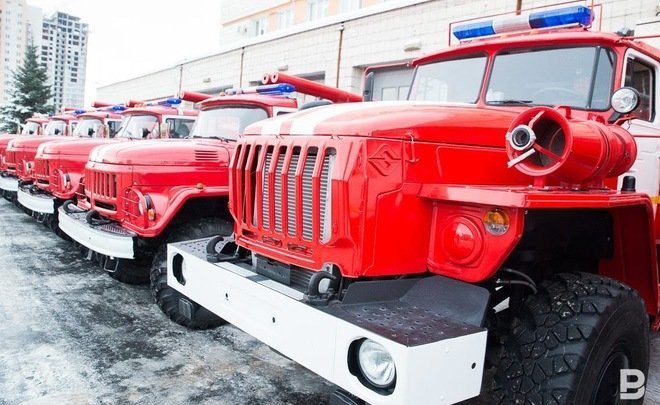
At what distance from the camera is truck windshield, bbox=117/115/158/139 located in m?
7.60

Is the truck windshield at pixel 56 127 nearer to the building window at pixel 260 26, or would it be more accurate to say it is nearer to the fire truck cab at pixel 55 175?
the fire truck cab at pixel 55 175

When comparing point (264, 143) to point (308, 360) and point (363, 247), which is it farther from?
point (308, 360)

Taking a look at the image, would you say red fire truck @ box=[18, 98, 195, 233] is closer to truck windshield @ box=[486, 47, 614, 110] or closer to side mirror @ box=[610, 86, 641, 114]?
truck windshield @ box=[486, 47, 614, 110]

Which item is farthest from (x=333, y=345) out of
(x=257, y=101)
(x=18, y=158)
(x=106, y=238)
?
(x=18, y=158)

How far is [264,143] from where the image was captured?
288cm

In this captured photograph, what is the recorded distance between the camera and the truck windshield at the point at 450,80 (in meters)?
3.64

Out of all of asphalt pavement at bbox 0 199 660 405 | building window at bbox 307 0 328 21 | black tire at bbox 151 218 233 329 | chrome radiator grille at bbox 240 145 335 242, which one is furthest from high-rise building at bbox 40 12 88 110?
chrome radiator grille at bbox 240 145 335 242

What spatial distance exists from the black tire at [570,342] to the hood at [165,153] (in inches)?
135

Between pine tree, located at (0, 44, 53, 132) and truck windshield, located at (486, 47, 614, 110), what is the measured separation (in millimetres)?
33926

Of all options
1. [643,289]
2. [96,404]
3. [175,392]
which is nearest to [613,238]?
[643,289]

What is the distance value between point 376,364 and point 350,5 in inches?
853

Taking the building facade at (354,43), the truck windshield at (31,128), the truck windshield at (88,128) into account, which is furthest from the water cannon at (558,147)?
the truck windshield at (31,128)

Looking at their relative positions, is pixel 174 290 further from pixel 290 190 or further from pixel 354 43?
pixel 354 43

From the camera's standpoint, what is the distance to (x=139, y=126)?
7.80m
